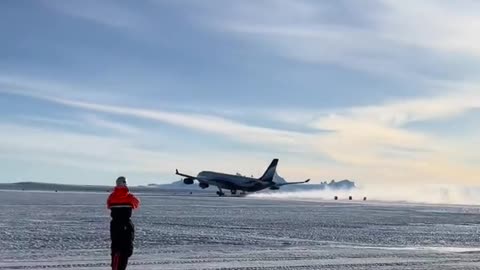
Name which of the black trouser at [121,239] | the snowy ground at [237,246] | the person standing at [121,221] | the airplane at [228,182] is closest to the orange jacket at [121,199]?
the person standing at [121,221]

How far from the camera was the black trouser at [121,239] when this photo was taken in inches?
744

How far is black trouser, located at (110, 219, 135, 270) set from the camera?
18.9m

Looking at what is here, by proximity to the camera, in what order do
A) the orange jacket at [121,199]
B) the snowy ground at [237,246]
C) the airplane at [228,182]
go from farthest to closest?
1. the airplane at [228,182]
2. the snowy ground at [237,246]
3. the orange jacket at [121,199]

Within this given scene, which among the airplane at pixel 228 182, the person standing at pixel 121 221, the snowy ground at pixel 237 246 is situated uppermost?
the airplane at pixel 228 182

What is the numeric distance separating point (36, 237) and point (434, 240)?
17.6 m

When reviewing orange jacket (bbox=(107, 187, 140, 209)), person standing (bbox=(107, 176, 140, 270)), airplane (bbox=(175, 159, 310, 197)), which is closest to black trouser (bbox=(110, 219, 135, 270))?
person standing (bbox=(107, 176, 140, 270))

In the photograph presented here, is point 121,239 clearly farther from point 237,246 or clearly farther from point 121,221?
point 237,246

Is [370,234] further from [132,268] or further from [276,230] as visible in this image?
[132,268]

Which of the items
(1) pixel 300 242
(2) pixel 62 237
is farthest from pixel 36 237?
(1) pixel 300 242

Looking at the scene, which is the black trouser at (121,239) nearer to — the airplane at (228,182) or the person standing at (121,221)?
the person standing at (121,221)

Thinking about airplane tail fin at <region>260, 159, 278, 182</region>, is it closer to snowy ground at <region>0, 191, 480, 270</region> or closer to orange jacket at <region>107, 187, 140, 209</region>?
snowy ground at <region>0, 191, 480, 270</region>

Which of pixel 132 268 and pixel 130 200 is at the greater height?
pixel 130 200

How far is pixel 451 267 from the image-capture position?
931 inches

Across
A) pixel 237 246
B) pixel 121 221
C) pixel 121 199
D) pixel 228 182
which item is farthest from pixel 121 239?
pixel 228 182
